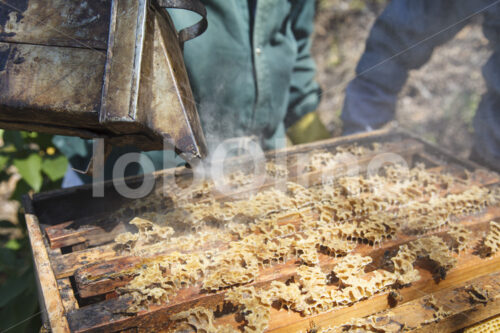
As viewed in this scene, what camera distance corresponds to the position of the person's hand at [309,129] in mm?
3811

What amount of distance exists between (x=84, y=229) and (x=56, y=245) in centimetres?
17

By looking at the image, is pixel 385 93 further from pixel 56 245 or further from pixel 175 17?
pixel 56 245

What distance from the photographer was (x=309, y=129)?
→ 3818 mm

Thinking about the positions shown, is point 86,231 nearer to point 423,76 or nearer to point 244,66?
point 244,66

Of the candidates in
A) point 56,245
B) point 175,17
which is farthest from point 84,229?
point 175,17

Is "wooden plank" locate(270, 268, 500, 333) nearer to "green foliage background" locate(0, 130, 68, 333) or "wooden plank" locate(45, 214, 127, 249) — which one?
"wooden plank" locate(45, 214, 127, 249)

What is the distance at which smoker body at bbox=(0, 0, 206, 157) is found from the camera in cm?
143

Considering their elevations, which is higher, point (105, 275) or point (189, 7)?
point (189, 7)

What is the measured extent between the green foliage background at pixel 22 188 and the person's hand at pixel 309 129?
2368 mm

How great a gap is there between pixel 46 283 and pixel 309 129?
114 inches

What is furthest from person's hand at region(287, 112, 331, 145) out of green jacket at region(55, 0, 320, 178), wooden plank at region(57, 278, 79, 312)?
wooden plank at region(57, 278, 79, 312)

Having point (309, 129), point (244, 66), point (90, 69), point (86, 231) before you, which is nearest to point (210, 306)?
point (86, 231)

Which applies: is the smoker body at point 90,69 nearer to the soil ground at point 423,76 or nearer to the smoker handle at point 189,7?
the smoker handle at point 189,7

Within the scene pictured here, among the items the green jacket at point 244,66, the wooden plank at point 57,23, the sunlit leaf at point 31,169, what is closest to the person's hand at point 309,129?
the green jacket at point 244,66
